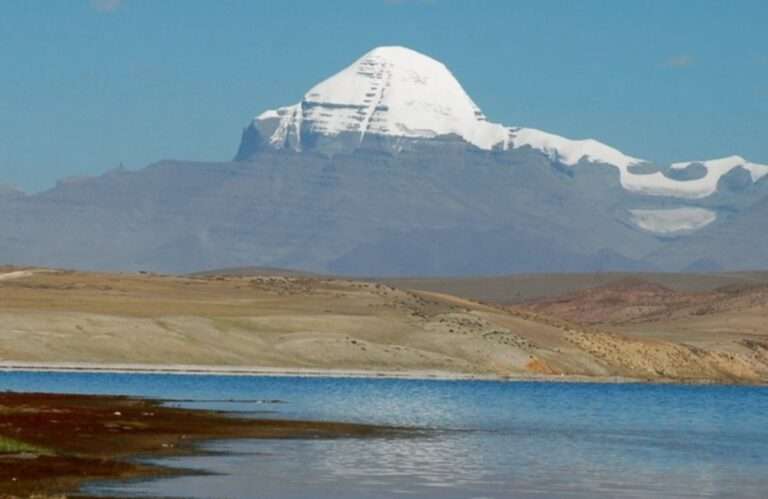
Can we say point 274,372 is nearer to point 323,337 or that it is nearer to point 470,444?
point 323,337

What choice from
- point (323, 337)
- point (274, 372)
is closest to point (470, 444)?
point (274, 372)

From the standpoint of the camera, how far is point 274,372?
5615 inches

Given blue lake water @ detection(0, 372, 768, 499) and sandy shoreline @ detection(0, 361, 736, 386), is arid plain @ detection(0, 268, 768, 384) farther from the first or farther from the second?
blue lake water @ detection(0, 372, 768, 499)

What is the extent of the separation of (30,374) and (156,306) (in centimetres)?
4300

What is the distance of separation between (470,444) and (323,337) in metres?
78.1

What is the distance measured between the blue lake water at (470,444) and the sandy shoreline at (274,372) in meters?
3.76

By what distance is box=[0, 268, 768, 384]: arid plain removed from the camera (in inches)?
5600

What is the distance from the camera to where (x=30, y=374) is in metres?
125

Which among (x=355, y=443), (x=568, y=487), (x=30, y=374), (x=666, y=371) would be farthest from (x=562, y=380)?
(x=568, y=487)

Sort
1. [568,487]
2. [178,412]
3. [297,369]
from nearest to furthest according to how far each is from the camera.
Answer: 1. [568,487]
2. [178,412]
3. [297,369]

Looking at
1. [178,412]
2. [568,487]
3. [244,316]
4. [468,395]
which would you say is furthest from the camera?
[244,316]

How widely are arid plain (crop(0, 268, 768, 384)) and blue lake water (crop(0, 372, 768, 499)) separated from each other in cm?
1100

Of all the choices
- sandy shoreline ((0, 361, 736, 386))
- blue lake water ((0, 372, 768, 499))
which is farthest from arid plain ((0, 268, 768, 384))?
blue lake water ((0, 372, 768, 499))

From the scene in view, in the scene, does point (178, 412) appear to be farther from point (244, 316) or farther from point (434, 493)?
point (244, 316)
